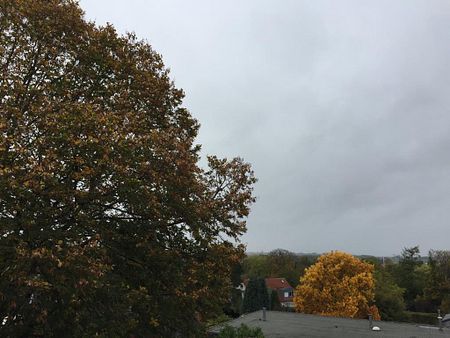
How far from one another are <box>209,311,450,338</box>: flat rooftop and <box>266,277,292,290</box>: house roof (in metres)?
52.2

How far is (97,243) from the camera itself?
9719 millimetres

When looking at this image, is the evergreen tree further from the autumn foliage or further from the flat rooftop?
the flat rooftop

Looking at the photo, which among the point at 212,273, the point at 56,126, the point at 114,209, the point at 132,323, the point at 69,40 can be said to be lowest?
the point at 132,323

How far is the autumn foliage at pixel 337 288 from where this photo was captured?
118ft

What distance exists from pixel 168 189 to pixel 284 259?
8032 cm

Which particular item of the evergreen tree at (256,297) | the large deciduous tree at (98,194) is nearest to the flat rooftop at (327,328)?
the large deciduous tree at (98,194)

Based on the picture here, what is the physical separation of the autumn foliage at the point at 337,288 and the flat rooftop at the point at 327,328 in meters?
9.73

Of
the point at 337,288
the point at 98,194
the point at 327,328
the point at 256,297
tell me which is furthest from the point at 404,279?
the point at 98,194

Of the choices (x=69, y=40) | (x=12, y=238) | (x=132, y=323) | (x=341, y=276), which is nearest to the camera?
(x=12, y=238)

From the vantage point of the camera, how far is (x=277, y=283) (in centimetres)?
8069

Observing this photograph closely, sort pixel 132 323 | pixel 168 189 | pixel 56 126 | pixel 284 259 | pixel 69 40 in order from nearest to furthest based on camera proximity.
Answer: pixel 56 126
pixel 132 323
pixel 168 189
pixel 69 40
pixel 284 259

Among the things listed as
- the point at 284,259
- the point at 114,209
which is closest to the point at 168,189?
the point at 114,209

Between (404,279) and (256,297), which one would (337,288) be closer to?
(256,297)

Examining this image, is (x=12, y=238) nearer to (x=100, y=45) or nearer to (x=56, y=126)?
(x=56, y=126)
